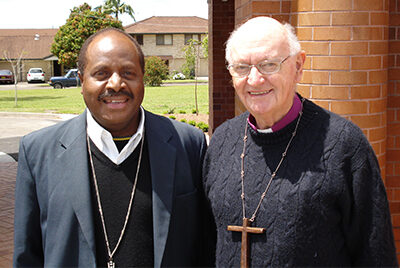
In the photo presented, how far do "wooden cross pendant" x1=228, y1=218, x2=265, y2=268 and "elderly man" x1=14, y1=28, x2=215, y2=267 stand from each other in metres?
0.38

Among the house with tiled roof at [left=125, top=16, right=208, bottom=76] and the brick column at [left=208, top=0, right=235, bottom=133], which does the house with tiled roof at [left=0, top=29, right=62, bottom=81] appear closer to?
the house with tiled roof at [left=125, top=16, right=208, bottom=76]

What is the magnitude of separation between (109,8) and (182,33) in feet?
37.7

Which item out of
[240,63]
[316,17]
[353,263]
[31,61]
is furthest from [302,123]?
[31,61]

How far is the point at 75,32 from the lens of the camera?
43.5 m

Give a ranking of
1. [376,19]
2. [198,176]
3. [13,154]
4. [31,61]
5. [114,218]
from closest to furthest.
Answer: [114,218], [198,176], [376,19], [13,154], [31,61]

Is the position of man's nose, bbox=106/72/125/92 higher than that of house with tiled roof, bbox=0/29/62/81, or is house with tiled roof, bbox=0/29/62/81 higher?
house with tiled roof, bbox=0/29/62/81

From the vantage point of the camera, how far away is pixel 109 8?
62.8 m

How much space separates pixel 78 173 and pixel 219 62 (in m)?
4.60

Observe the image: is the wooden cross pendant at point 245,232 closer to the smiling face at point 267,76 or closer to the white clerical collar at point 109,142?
the smiling face at point 267,76

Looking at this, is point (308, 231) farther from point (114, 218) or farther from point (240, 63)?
→ point (114, 218)

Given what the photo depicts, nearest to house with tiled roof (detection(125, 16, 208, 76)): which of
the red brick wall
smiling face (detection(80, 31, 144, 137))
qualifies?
the red brick wall

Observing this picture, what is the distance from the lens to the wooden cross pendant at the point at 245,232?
6.50 ft

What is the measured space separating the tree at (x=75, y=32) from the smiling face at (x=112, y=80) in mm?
42130

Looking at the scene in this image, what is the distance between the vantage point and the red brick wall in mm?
3420
